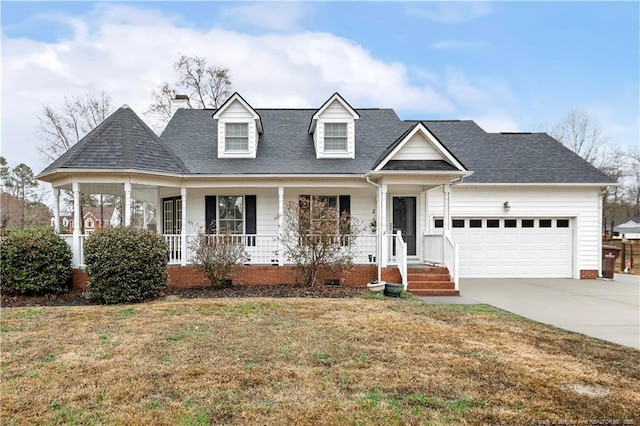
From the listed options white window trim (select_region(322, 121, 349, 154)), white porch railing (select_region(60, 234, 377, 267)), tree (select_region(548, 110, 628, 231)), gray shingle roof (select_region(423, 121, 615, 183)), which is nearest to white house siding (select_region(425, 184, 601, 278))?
gray shingle roof (select_region(423, 121, 615, 183))

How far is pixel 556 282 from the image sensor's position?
12625 millimetres

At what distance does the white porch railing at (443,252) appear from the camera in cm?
1057

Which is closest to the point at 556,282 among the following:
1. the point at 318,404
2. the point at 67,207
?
the point at 318,404

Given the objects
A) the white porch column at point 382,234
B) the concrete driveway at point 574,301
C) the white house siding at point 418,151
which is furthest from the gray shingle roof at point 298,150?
the concrete driveway at point 574,301

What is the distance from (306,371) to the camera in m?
4.59

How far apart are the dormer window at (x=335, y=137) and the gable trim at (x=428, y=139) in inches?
98.7

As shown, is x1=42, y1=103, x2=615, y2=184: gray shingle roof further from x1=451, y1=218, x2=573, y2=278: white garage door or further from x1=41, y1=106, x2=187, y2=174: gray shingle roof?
x1=451, y1=218, x2=573, y2=278: white garage door

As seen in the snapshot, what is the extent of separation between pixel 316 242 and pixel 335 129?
4.70 meters

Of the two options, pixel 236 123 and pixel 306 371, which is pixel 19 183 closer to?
pixel 236 123

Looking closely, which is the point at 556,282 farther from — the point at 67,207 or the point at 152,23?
the point at 67,207

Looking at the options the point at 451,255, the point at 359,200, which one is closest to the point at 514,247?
the point at 451,255

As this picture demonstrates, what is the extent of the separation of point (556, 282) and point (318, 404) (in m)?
11.9

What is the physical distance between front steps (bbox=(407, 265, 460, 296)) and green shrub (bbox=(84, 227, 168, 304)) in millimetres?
6836

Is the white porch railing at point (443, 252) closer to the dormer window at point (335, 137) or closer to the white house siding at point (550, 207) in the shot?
the white house siding at point (550, 207)
